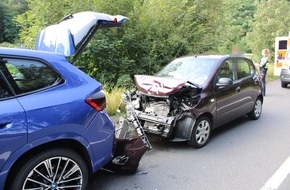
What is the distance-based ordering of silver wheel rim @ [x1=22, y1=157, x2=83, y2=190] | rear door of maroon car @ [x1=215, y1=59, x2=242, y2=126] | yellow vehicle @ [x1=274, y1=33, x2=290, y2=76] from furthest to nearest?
yellow vehicle @ [x1=274, y1=33, x2=290, y2=76]
rear door of maroon car @ [x1=215, y1=59, x2=242, y2=126]
silver wheel rim @ [x1=22, y1=157, x2=83, y2=190]

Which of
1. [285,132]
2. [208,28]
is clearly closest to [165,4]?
[208,28]

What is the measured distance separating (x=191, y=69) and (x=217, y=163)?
205 centimetres

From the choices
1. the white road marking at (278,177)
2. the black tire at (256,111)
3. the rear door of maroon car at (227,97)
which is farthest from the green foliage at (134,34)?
the white road marking at (278,177)

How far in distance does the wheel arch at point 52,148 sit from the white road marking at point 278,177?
88.6 inches

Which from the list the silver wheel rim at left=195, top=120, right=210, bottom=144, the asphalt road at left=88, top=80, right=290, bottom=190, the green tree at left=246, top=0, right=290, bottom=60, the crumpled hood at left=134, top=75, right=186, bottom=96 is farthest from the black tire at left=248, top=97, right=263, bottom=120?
the green tree at left=246, top=0, right=290, bottom=60

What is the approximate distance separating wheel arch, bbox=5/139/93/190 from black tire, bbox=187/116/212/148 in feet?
7.45

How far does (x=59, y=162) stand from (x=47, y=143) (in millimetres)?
268

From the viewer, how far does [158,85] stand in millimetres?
5191

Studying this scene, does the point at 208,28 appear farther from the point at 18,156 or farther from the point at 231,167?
the point at 18,156

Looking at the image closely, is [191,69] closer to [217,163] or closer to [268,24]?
[217,163]

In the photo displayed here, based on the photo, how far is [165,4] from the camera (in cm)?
1073

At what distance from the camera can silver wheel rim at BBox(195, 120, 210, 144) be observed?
17.1ft

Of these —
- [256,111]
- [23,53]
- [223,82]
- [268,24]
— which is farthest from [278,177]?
[268,24]

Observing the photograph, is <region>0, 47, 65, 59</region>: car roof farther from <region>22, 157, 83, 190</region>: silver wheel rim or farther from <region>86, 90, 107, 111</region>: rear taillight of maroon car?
<region>22, 157, 83, 190</region>: silver wheel rim
